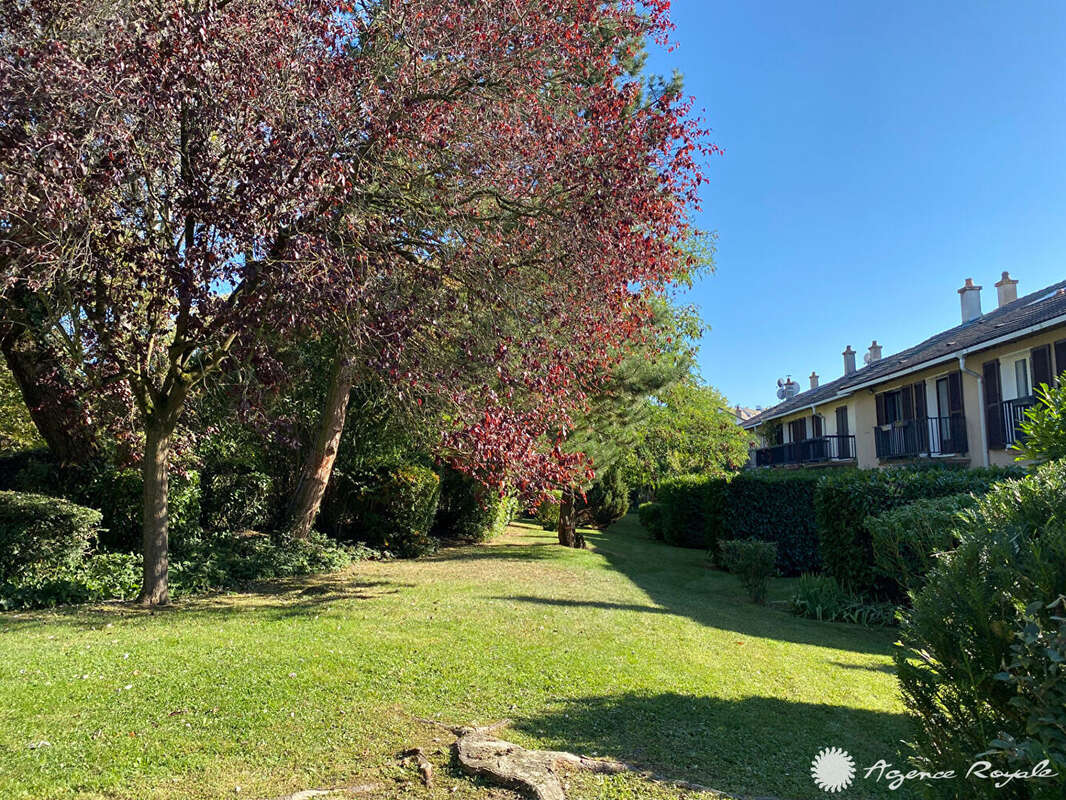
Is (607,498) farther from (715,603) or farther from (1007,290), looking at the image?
(1007,290)

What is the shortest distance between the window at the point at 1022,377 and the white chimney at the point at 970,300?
42.2 ft

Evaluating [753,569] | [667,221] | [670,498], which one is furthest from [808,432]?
[667,221]

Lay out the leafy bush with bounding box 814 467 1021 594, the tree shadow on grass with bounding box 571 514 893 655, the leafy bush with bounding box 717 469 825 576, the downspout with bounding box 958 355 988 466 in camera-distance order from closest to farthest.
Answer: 1. the tree shadow on grass with bounding box 571 514 893 655
2. the leafy bush with bounding box 814 467 1021 594
3. the leafy bush with bounding box 717 469 825 576
4. the downspout with bounding box 958 355 988 466

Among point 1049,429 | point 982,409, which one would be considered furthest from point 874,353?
point 1049,429

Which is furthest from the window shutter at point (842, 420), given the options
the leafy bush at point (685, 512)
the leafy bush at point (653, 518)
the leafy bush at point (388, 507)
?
the leafy bush at point (388, 507)

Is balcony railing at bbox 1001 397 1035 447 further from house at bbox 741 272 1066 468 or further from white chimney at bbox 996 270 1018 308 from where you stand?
white chimney at bbox 996 270 1018 308

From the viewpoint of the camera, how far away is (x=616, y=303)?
31.6ft

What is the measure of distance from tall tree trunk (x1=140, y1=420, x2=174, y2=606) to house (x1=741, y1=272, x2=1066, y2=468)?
14131 millimetres

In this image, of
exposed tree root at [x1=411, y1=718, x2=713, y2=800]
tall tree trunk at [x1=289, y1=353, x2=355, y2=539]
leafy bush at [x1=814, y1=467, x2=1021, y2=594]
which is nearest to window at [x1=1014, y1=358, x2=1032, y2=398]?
leafy bush at [x1=814, y1=467, x2=1021, y2=594]

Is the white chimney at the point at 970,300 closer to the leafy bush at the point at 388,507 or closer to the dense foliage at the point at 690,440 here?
the dense foliage at the point at 690,440

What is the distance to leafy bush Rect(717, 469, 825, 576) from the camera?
52.5 feet

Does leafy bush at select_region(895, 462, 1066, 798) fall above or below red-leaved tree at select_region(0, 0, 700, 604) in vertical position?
below

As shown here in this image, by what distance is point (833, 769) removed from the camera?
14.7ft

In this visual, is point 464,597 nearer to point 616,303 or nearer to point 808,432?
point 616,303
